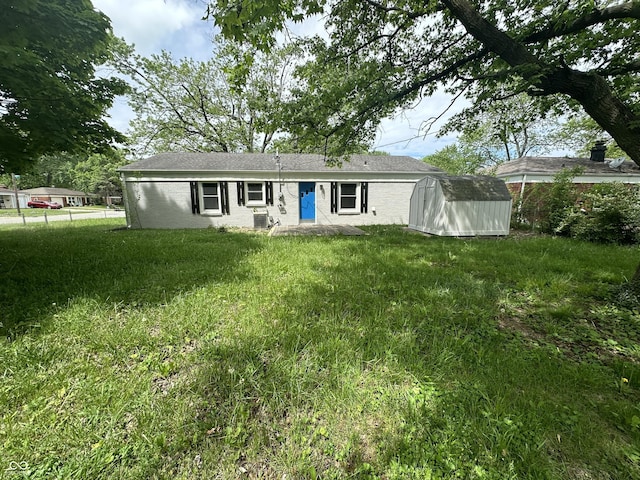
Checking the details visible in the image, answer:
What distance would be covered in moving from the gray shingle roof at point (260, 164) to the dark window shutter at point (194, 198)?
688mm

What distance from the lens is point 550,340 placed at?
265 cm

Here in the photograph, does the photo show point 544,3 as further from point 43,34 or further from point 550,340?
point 43,34

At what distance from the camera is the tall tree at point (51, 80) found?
386 centimetres

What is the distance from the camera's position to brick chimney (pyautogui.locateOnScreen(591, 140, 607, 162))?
13.6m

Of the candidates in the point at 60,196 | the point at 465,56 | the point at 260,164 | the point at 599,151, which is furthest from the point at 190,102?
the point at 60,196

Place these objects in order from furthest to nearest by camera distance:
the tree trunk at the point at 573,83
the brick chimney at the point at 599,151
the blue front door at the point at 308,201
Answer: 1. the brick chimney at the point at 599,151
2. the blue front door at the point at 308,201
3. the tree trunk at the point at 573,83

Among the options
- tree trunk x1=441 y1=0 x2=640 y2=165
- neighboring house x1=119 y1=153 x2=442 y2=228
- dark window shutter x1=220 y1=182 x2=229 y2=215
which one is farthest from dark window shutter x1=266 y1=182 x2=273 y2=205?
tree trunk x1=441 y1=0 x2=640 y2=165

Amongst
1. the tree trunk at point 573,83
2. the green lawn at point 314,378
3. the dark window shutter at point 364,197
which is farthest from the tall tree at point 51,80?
the dark window shutter at point 364,197

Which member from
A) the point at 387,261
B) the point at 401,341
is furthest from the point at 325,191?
the point at 401,341

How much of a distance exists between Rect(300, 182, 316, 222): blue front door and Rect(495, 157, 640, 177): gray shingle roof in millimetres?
10566

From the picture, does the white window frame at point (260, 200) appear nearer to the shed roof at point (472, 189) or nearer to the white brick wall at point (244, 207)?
the white brick wall at point (244, 207)

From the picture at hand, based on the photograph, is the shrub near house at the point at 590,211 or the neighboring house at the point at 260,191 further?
the neighboring house at the point at 260,191

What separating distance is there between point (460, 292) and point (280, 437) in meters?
3.24

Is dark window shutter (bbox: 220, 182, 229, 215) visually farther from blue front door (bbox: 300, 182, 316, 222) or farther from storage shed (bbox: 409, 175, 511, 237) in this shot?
storage shed (bbox: 409, 175, 511, 237)
